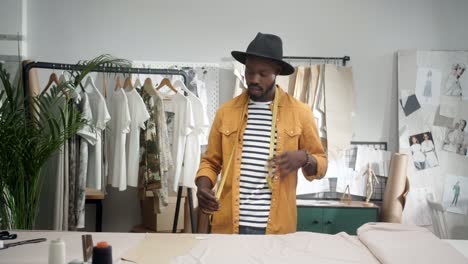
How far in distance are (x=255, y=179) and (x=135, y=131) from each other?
56.4 inches

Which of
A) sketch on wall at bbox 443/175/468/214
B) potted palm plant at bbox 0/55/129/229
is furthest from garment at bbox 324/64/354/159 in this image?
potted palm plant at bbox 0/55/129/229

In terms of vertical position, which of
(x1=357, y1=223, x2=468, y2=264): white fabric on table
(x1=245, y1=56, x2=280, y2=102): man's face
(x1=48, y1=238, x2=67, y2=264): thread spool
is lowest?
(x1=357, y1=223, x2=468, y2=264): white fabric on table

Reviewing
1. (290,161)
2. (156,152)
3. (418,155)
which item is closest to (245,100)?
(290,161)

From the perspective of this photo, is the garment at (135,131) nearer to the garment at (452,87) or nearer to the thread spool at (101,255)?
the thread spool at (101,255)

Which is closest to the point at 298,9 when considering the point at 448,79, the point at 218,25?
the point at 218,25

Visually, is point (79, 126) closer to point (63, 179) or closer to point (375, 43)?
point (63, 179)

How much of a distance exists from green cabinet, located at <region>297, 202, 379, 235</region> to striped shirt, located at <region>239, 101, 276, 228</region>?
5.16 feet

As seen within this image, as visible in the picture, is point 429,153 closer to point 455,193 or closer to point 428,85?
point 455,193

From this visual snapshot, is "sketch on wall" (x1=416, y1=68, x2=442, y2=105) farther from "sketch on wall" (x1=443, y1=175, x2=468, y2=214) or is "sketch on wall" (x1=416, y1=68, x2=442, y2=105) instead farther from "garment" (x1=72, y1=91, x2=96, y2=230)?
"garment" (x1=72, y1=91, x2=96, y2=230)

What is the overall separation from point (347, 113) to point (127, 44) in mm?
2073

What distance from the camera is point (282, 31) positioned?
4074 mm

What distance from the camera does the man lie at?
82.3 inches

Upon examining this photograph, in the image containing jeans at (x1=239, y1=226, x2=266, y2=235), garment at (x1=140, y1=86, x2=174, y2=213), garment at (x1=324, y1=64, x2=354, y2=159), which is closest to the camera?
jeans at (x1=239, y1=226, x2=266, y2=235)

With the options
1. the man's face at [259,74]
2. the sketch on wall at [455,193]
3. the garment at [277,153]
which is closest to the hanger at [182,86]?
the garment at [277,153]
